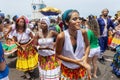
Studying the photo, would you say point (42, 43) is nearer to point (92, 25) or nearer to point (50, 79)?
point (50, 79)

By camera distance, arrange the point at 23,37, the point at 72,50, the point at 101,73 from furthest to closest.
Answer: the point at 101,73 < the point at 23,37 < the point at 72,50

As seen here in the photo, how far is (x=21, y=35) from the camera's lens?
8.36 m

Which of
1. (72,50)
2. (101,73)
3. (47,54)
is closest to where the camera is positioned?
(72,50)

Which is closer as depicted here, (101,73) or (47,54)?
(47,54)

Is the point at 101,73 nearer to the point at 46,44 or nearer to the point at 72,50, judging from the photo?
the point at 46,44

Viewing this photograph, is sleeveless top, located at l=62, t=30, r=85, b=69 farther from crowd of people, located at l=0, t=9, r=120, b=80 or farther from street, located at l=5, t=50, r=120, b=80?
street, located at l=5, t=50, r=120, b=80

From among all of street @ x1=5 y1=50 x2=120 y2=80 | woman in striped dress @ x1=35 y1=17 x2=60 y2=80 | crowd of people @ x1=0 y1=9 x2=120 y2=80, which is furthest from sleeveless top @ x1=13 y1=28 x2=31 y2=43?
woman in striped dress @ x1=35 y1=17 x2=60 y2=80

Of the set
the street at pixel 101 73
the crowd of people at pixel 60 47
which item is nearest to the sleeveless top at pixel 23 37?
the crowd of people at pixel 60 47

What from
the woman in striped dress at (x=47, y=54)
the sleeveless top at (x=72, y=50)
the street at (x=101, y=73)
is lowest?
the street at (x=101, y=73)

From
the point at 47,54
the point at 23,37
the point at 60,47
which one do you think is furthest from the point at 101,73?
the point at 60,47

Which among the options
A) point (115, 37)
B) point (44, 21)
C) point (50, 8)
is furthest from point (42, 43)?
point (50, 8)

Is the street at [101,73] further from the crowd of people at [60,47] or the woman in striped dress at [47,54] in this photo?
the woman in striped dress at [47,54]

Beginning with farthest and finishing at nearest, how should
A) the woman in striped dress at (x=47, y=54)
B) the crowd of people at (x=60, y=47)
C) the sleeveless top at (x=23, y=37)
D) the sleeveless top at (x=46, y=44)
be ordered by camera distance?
the sleeveless top at (x=23, y=37), the sleeveless top at (x=46, y=44), the woman in striped dress at (x=47, y=54), the crowd of people at (x=60, y=47)

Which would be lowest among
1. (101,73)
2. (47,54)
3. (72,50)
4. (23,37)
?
(101,73)
